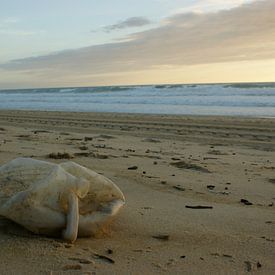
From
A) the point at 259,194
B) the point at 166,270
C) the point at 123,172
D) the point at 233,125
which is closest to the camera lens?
the point at 166,270

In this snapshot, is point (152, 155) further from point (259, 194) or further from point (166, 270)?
point (166, 270)

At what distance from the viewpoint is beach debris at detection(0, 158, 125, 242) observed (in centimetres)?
217

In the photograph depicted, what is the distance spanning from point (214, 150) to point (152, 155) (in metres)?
1.43

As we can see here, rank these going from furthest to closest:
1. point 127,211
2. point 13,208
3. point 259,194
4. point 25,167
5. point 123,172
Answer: point 123,172 < point 259,194 < point 127,211 < point 25,167 < point 13,208

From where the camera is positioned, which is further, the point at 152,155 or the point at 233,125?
the point at 233,125

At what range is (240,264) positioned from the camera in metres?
2.12

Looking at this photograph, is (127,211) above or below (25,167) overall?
below

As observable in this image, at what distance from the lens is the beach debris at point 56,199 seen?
2.17 metres

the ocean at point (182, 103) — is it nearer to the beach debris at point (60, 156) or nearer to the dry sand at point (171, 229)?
the beach debris at point (60, 156)

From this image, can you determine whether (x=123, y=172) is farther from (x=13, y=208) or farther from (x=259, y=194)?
(x=13, y=208)

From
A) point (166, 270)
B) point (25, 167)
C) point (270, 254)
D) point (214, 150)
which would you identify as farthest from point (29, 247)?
point (214, 150)

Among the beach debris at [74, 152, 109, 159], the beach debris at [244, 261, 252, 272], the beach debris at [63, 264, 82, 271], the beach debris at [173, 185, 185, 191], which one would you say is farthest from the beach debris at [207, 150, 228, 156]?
the beach debris at [63, 264, 82, 271]

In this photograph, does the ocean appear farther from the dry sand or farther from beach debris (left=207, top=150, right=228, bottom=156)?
the dry sand

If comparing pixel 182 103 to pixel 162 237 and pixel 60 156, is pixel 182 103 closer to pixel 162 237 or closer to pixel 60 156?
pixel 60 156
